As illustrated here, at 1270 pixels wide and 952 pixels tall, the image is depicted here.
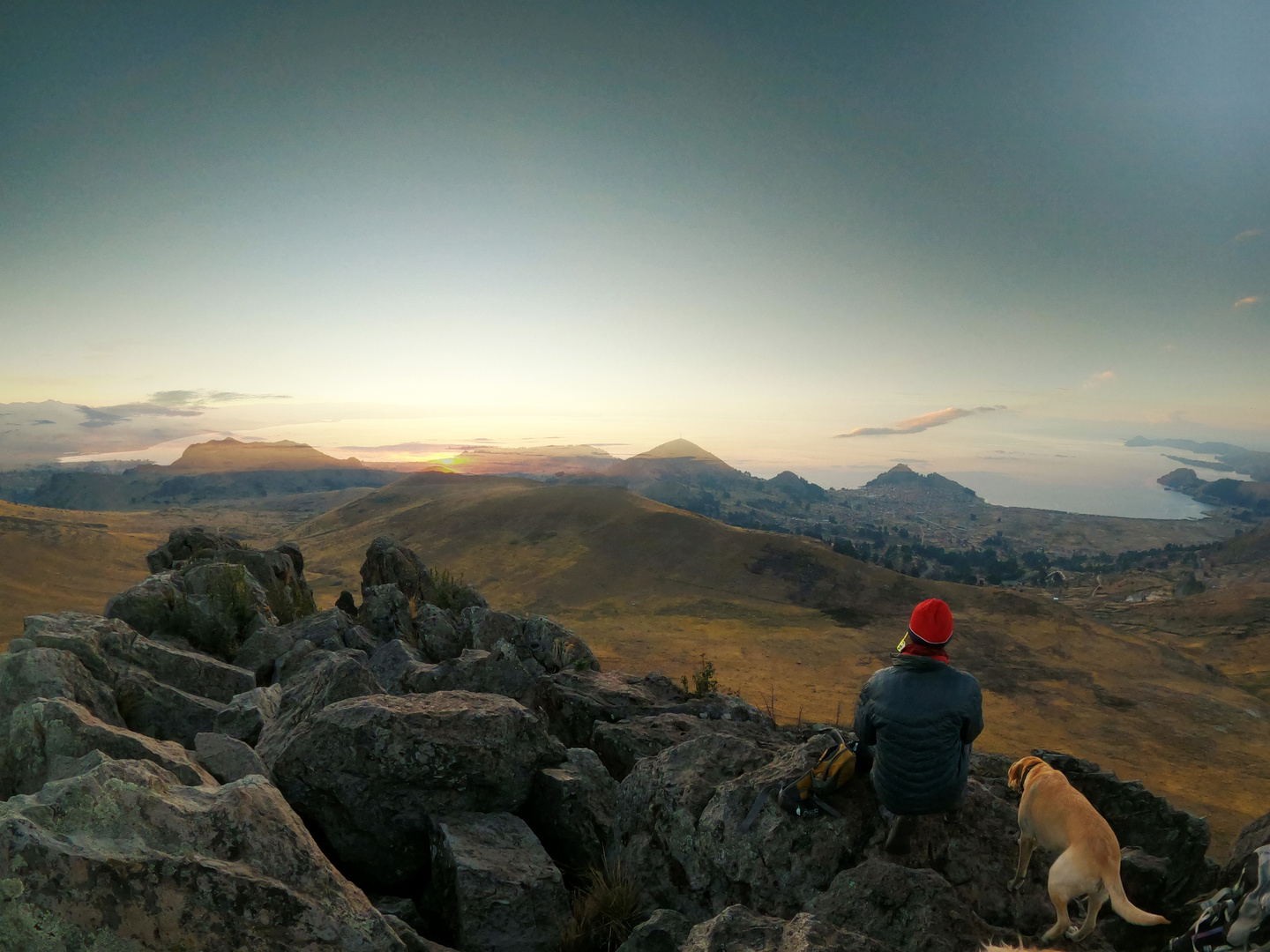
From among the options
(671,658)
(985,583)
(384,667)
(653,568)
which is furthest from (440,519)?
(985,583)

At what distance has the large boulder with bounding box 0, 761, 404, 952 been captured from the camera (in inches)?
170

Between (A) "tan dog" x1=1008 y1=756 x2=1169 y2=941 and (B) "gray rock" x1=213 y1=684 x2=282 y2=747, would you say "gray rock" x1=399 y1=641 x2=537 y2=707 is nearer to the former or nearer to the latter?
(B) "gray rock" x1=213 y1=684 x2=282 y2=747

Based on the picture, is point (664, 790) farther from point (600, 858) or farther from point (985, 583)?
point (985, 583)

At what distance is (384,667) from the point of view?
18234 mm

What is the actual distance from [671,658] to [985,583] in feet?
556

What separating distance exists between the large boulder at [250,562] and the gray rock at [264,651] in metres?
15.5

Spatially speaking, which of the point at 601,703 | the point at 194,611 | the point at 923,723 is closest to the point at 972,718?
the point at 923,723

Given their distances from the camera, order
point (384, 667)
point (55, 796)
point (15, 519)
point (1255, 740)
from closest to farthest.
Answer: point (55, 796) → point (384, 667) → point (1255, 740) → point (15, 519)

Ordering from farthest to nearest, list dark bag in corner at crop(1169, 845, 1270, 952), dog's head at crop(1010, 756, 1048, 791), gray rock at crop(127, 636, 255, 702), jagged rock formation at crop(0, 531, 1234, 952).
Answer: gray rock at crop(127, 636, 255, 702), dog's head at crop(1010, 756, 1048, 791), jagged rock formation at crop(0, 531, 1234, 952), dark bag in corner at crop(1169, 845, 1270, 952)

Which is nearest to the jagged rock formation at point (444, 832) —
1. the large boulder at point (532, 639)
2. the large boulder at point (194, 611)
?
the large boulder at point (194, 611)

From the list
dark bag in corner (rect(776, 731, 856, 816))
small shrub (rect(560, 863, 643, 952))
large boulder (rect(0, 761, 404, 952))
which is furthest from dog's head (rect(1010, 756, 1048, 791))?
large boulder (rect(0, 761, 404, 952))

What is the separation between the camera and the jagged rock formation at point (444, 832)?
4.75m

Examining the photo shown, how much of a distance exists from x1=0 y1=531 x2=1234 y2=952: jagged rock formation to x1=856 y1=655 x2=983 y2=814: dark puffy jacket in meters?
0.66

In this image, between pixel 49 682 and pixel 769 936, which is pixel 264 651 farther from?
pixel 769 936
